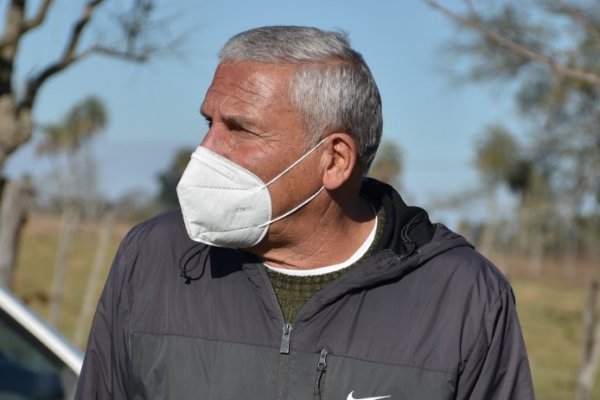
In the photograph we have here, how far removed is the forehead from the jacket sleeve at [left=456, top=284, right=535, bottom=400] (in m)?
0.67

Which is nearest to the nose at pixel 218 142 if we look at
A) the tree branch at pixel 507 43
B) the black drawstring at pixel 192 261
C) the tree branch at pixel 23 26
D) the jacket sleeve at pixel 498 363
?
the black drawstring at pixel 192 261

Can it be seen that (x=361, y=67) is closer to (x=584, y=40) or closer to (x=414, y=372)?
(x=414, y=372)

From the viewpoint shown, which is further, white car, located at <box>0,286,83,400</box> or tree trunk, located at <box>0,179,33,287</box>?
tree trunk, located at <box>0,179,33,287</box>

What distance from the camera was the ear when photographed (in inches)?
103

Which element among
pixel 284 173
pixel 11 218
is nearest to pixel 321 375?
pixel 284 173

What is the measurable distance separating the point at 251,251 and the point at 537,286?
1273 inches

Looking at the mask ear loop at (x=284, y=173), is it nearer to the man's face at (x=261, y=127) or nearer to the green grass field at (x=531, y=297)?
the man's face at (x=261, y=127)

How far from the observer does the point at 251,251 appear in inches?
104

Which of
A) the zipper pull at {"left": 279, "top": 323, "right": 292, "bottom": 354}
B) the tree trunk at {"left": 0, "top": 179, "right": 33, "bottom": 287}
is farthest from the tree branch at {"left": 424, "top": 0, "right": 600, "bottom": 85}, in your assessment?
the tree trunk at {"left": 0, "top": 179, "right": 33, "bottom": 287}

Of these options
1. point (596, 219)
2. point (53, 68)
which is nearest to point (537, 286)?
point (596, 219)

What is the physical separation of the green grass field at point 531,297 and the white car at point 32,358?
15.2 ft

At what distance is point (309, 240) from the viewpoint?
104 inches

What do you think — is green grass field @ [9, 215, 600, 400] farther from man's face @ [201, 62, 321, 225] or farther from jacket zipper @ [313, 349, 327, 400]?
jacket zipper @ [313, 349, 327, 400]

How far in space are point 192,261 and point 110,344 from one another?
263 mm
